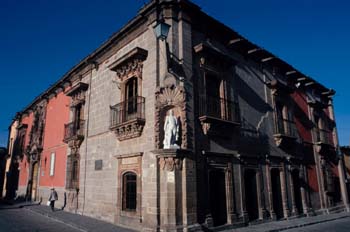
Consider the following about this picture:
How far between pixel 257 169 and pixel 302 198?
3.99 metres

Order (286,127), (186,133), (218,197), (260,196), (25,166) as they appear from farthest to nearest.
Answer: (25,166)
(286,127)
(260,196)
(218,197)
(186,133)

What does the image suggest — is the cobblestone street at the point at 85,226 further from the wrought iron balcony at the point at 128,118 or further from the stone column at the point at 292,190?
the wrought iron balcony at the point at 128,118

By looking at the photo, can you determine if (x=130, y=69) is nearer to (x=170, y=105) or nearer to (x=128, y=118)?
(x=128, y=118)

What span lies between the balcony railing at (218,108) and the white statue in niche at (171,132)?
121 cm

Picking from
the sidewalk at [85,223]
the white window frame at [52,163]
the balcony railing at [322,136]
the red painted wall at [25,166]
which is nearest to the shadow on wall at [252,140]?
the sidewalk at [85,223]

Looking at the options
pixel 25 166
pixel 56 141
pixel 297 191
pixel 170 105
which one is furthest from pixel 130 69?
pixel 25 166

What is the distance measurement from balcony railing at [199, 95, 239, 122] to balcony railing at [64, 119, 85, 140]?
7066 mm

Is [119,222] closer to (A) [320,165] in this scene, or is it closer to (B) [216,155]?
(B) [216,155]

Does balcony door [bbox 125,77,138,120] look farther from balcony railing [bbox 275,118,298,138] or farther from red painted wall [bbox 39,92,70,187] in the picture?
balcony railing [bbox 275,118,298,138]

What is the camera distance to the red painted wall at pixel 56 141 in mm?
15508

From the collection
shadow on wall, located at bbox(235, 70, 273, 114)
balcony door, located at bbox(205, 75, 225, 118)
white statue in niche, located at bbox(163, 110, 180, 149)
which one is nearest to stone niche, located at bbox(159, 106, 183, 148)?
white statue in niche, located at bbox(163, 110, 180, 149)

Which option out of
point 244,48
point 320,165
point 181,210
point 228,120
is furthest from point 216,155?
point 320,165

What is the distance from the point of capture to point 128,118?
407 inches

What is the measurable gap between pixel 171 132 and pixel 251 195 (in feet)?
15.8
